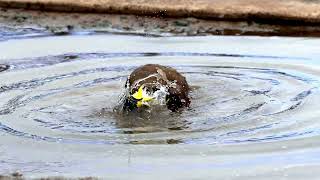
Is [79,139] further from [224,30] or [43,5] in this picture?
[43,5]

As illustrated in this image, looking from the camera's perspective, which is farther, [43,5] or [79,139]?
[43,5]

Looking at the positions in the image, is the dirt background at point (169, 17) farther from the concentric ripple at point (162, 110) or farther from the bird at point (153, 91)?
the bird at point (153, 91)

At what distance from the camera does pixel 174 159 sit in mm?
6125

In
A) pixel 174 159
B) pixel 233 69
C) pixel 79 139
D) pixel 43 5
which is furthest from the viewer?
pixel 43 5

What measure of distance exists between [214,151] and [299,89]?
2.53 meters

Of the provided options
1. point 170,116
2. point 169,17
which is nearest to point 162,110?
point 170,116

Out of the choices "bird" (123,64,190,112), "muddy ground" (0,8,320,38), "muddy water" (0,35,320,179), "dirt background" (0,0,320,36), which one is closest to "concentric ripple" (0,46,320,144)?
"muddy water" (0,35,320,179)

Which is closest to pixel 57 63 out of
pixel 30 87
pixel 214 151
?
pixel 30 87

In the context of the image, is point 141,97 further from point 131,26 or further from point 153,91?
point 131,26

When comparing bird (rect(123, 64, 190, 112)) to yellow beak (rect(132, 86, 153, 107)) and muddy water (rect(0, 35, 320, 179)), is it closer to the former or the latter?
yellow beak (rect(132, 86, 153, 107))

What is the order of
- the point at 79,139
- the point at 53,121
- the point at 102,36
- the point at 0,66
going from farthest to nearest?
the point at 102,36, the point at 0,66, the point at 53,121, the point at 79,139

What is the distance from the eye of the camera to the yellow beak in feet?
24.5

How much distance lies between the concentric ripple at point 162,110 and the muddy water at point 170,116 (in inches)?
0.4

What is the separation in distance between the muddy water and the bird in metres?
0.15
